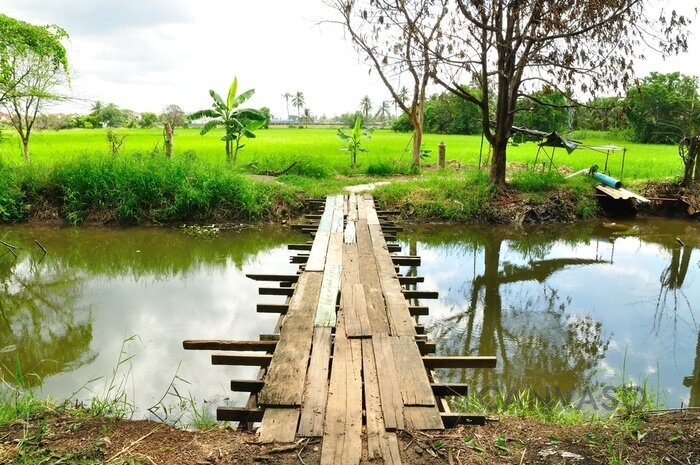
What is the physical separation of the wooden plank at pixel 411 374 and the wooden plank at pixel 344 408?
0.64 ft

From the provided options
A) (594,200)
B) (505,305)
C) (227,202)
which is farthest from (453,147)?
(505,305)

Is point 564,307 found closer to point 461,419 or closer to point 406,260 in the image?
point 406,260

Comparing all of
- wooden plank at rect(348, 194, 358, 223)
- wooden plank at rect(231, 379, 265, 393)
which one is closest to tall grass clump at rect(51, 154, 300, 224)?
wooden plank at rect(348, 194, 358, 223)

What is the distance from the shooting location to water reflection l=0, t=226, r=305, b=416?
3.79 metres

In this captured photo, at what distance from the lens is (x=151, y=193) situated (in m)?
8.84

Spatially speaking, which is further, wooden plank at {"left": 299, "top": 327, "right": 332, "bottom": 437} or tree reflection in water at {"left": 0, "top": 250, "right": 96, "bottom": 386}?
tree reflection in water at {"left": 0, "top": 250, "right": 96, "bottom": 386}

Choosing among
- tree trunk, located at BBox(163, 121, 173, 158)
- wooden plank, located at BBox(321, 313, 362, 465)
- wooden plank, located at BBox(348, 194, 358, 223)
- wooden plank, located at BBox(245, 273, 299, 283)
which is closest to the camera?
wooden plank, located at BBox(321, 313, 362, 465)

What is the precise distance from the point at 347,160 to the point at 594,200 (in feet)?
20.2

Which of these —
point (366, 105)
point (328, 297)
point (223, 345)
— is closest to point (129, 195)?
point (328, 297)

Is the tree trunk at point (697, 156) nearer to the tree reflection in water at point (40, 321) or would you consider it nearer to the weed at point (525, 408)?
the weed at point (525, 408)

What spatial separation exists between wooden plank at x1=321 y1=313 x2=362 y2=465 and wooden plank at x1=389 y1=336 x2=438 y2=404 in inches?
7.6

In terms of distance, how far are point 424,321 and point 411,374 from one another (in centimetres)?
248

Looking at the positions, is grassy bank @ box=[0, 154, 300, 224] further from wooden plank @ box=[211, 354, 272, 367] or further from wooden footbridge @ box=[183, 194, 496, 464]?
wooden plank @ box=[211, 354, 272, 367]

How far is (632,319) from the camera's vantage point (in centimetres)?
504
